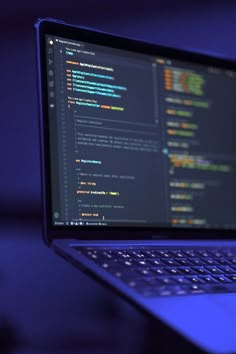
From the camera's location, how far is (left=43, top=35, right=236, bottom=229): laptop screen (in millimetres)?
884

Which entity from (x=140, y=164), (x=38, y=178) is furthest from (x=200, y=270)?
(x=38, y=178)

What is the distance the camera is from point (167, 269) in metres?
0.76

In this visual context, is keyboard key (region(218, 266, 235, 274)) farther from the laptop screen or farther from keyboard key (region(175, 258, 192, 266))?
the laptop screen

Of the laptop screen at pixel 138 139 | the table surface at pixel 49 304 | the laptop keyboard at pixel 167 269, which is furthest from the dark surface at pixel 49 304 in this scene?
the laptop keyboard at pixel 167 269

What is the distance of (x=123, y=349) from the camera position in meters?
1.48

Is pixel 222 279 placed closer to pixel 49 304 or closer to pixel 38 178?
pixel 49 304

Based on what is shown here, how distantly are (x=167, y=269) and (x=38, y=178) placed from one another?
1366 millimetres

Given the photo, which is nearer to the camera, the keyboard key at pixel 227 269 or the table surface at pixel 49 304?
the keyboard key at pixel 227 269

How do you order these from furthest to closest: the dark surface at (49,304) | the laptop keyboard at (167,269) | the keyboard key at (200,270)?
1. the dark surface at (49,304)
2. the keyboard key at (200,270)
3. the laptop keyboard at (167,269)

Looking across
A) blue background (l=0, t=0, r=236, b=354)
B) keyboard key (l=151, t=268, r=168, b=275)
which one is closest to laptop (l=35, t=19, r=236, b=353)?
keyboard key (l=151, t=268, r=168, b=275)

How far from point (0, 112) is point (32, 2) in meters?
0.44

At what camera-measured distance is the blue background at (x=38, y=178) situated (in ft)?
5.75

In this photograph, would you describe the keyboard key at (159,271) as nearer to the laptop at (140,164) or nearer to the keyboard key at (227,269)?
the laptop at (140,164)

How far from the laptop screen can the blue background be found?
651 millimetres
